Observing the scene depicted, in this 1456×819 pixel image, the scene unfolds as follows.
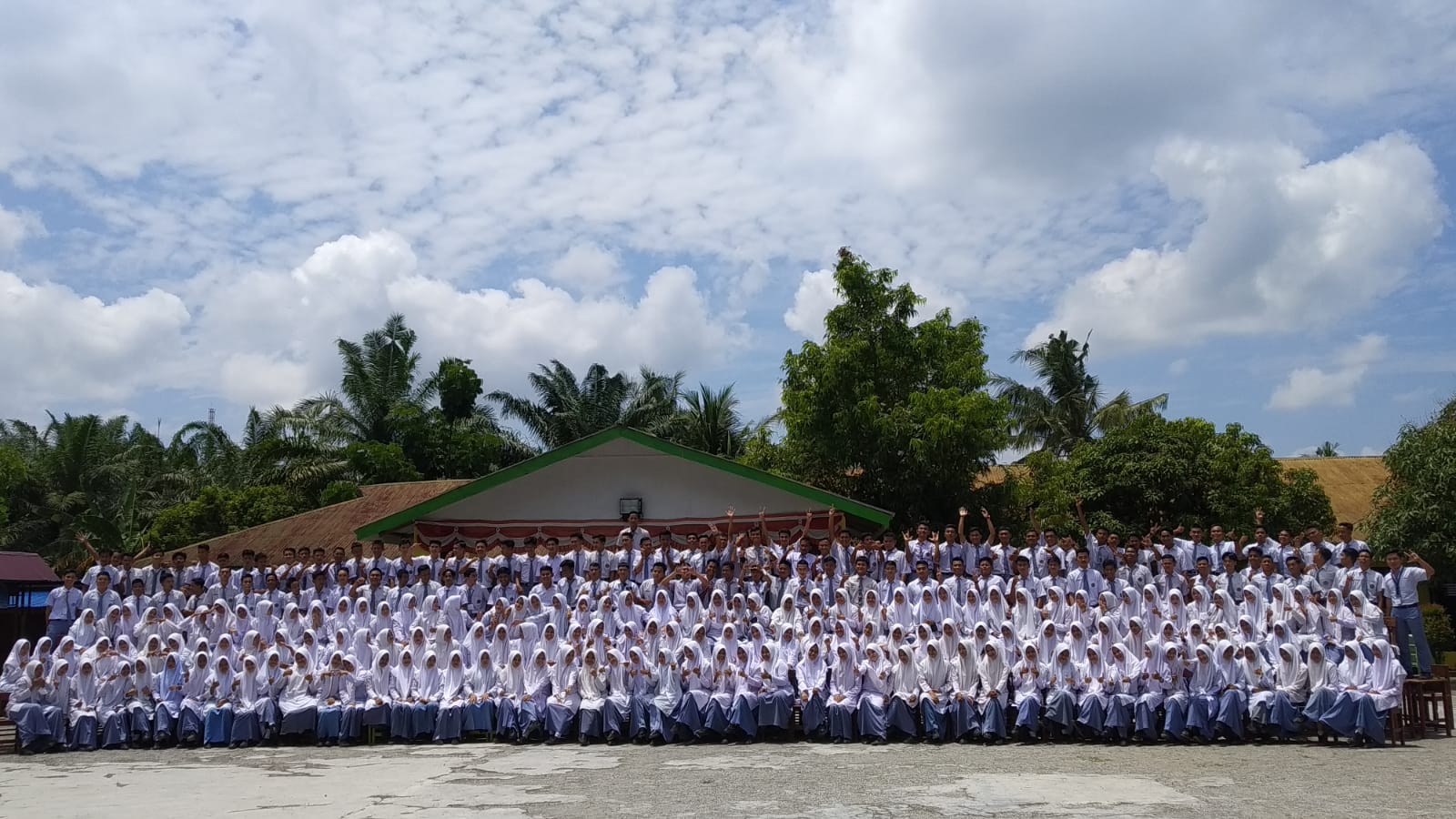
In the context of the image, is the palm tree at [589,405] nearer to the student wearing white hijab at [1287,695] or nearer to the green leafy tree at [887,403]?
the green leafy tree at [887,403]

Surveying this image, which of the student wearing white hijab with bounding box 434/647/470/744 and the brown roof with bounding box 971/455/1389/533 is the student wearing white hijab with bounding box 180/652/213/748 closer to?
the student wearing white hijab with bounding box 434/647/470/744

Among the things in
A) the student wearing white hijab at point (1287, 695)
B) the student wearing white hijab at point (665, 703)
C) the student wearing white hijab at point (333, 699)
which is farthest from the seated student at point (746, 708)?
the student wearing white hijab at point (1287, 695)

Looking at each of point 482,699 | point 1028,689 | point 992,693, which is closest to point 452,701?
point 482,699

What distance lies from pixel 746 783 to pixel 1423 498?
46.9 feet

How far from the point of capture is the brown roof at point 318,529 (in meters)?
19.6

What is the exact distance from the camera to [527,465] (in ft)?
55.6

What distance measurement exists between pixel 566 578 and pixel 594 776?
4331 millimetres

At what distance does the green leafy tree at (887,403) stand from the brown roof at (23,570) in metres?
14.4

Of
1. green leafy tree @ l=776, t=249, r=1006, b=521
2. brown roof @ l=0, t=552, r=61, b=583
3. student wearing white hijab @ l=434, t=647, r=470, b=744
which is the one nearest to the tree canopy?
green leafy tree @ l=776, t=249, r=1006, b=521

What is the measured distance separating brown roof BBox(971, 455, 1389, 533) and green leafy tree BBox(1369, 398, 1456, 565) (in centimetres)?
577

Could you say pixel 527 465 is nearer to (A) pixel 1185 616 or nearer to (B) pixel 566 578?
(B) pixel 566 578

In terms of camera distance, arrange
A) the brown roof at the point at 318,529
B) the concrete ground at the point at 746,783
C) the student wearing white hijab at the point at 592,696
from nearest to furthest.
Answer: the concrete ground at the point at 746,783 → the student wearing white hijab at the point at 592,696 → the brown roof at the point at 318,529

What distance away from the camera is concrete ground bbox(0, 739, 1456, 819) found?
8.07 metres

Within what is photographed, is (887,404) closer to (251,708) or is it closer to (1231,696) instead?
(1231,696)
